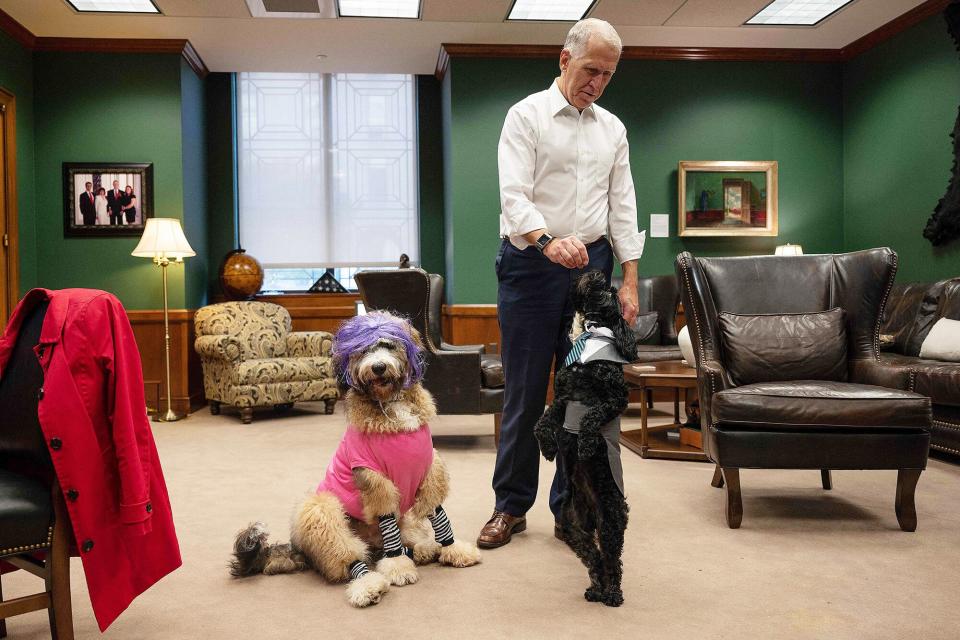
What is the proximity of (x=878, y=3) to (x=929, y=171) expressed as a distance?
1.29m

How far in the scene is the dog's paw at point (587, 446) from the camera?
1.82 metres

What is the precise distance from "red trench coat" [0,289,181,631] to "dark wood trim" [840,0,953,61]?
576 centimetres

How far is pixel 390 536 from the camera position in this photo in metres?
2.11

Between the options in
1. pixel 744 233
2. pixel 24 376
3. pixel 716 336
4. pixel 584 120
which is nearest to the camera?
pixel 24 376

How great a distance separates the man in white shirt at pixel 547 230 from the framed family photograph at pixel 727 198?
158 inches

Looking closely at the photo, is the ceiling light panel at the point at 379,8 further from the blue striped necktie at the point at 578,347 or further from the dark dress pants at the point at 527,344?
the blue striped necktie at the point at 578,347

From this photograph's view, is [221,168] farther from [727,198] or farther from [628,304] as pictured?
[628,304]

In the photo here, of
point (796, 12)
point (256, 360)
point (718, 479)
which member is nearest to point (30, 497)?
point (718, 479)

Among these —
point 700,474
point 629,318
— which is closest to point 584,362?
point 629,318

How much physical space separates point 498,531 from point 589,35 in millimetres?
1620

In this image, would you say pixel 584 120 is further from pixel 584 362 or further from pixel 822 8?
pixel 822 8

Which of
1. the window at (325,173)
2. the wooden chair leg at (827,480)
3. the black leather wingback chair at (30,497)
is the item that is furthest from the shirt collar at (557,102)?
the window at (325,173)

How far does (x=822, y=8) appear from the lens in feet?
17.7

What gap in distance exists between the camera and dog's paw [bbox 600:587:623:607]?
76.1 inches
